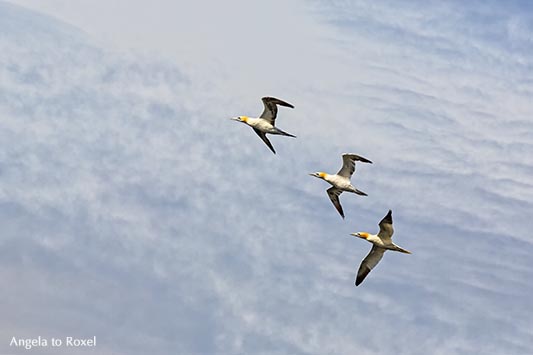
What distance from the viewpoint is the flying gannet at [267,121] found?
11375cm

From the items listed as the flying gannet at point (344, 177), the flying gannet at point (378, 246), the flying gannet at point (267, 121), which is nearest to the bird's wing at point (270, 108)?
the flying gannet at point (267, 121)

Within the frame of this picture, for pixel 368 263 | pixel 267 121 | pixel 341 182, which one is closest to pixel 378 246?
pixel 368 263

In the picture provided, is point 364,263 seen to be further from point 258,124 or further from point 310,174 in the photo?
point 258,124

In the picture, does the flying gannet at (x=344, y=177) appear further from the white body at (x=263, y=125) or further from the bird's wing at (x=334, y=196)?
the white body at (x=263, y=125)

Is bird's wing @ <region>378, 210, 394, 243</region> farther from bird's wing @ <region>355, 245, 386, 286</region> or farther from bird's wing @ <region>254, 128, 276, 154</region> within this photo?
bird's wing @ <region>254, 128, 276, 154</region>

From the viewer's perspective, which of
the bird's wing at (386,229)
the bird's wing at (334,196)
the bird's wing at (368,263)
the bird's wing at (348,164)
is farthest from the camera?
the bird's wing at (334,196)

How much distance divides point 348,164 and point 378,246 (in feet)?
37.3

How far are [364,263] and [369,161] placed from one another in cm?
1450

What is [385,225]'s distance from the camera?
107 m

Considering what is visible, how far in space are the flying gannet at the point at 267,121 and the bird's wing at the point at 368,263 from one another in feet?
60.8

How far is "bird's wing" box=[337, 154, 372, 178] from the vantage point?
112581mm

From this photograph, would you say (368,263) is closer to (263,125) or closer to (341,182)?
(341,182)

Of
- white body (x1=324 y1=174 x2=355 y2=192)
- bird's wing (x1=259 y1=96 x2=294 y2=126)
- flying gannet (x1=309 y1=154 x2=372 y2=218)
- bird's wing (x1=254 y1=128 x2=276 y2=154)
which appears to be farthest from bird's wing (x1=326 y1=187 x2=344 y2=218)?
bird's wing (x1=259 y1=96 x2=294 y2=126)

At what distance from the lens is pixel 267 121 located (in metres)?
116
